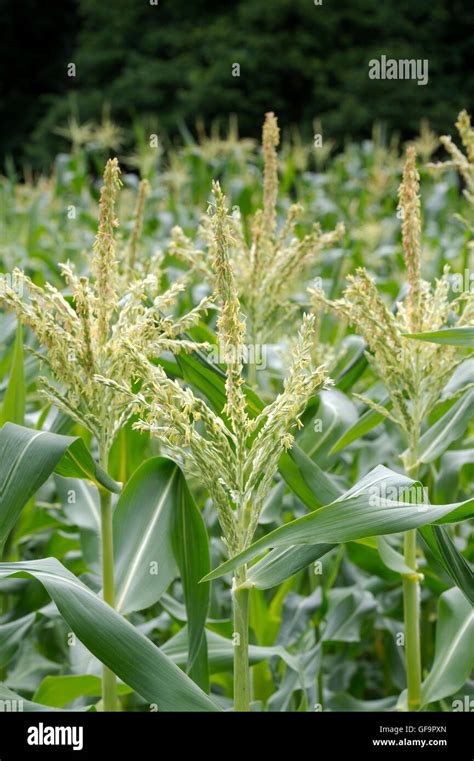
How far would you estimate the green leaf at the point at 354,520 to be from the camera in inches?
58.2

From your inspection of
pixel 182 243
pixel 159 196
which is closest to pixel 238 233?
pixel 182 243

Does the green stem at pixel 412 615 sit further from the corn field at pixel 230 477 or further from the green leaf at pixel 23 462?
the green leaf at pixel 23 462

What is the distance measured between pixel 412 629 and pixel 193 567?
52 cm

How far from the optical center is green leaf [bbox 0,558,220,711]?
1.56 meters

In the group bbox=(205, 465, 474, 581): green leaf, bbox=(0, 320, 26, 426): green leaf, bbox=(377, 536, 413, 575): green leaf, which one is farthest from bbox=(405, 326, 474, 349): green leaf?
bbox=(0, 320, 26, 426): green leaf

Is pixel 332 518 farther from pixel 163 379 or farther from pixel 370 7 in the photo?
pixel 370 7

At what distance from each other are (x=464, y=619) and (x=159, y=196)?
7.08 meters

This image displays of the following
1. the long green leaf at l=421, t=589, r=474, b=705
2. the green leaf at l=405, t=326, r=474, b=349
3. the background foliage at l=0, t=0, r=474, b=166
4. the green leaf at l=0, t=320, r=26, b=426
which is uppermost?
the background foliage at l=0, t=0, r=474, b=166

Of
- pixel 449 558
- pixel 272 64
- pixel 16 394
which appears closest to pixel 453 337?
pixel 449 558

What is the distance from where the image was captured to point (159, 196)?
879 centimetres

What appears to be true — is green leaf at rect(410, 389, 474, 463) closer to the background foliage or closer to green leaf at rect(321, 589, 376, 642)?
green leaf at rect(321, 589, 376, 642)

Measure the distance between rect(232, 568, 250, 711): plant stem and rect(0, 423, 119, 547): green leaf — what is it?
1.25ft

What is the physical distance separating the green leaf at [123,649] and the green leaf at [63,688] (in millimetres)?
604

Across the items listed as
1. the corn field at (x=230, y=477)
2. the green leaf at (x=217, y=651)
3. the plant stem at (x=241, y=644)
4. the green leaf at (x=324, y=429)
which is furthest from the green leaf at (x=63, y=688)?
the green leaf at (x=324, y=429)
